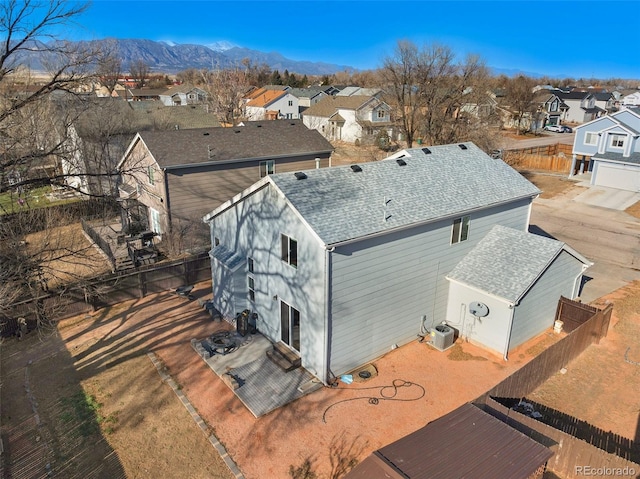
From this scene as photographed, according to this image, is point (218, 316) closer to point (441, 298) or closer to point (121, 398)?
point (121, 398)

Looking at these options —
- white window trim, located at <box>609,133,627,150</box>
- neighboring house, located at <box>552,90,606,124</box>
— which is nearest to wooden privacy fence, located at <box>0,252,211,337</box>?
white window trim, located at <box>609,133,627,150</box>

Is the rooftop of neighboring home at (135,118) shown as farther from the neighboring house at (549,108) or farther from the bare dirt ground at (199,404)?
the neighboring house at (549,108)

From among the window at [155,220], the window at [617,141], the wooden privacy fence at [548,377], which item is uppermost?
the window at [617,141]

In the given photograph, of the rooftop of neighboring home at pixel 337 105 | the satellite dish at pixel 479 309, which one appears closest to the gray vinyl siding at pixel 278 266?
the satellite dish at pixel 479 309

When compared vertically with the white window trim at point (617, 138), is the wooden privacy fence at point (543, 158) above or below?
below

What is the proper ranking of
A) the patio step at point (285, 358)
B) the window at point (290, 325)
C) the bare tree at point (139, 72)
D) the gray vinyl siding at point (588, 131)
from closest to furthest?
the patio step at point (285, 358)
the window at point (290, 325)
the gray vinyl siding at point (588, 131)
the bare tree at point (139, 72)

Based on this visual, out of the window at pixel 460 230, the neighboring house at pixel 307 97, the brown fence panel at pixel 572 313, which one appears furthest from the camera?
the neighboring house at pixel 307 97
